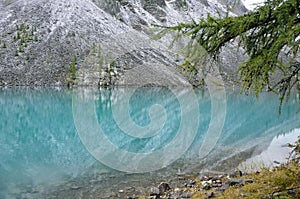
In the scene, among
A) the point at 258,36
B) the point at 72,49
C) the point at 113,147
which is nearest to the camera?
the point at 258,36

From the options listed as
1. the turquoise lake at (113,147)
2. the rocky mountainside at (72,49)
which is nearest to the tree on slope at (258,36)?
the turquoise lake at (113,147)

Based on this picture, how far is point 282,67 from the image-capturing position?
5.59 metres

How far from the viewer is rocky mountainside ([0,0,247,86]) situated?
87.2 metres

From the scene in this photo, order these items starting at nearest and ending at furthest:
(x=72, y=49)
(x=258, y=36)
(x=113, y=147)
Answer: (x=258, y=36) → (x=113, y=147) → (x=72, y=49)

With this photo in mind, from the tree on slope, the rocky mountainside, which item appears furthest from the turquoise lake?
the rocky mountainside

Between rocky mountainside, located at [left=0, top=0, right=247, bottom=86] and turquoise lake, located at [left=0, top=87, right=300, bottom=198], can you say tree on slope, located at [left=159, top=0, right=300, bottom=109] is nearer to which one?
turquoise lake, located at [left=0, top=87, right=300, bottom=198]

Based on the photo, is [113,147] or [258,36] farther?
[113,147]

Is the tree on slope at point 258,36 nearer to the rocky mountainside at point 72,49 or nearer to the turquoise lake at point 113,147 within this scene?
the turquoise lake at point 113,147

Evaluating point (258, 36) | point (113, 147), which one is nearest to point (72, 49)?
point (113, 147)

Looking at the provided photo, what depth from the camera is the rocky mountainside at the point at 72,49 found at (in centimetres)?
8725

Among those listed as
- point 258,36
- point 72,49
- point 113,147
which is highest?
point 72,49

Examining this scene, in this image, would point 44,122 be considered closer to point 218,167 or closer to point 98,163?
point 98,163

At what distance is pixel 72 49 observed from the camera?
315 feet

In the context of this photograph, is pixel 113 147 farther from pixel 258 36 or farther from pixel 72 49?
pixel 72 49
